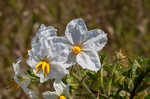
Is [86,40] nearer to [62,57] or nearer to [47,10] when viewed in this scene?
[62,57]

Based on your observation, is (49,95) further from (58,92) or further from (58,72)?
(58,72)

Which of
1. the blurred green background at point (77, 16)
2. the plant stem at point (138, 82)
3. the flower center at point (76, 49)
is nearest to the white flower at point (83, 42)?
the flower center at point (76, 49)

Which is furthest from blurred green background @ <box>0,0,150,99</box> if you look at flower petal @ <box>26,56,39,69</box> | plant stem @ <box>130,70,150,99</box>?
flower petal @ <box>26,56,39,69</box>

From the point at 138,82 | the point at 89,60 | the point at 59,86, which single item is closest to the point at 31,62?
the point at 59,86

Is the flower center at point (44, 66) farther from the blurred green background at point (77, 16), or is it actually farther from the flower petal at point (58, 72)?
the blurred green background at point (77, 16)

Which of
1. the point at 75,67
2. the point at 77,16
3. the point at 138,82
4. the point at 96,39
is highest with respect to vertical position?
the point at 77,16

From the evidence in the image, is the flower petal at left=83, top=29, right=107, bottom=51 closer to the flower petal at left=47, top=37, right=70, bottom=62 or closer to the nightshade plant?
the nightshade plant
